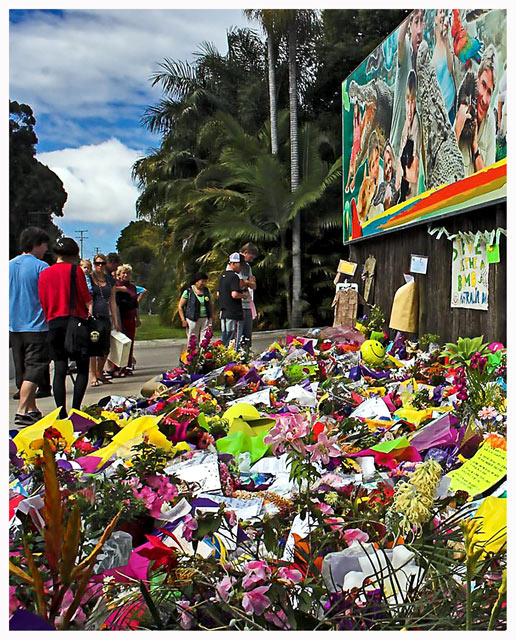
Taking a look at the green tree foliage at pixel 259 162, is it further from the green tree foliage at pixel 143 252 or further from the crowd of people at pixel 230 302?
the crowd of people at pixel 230 302

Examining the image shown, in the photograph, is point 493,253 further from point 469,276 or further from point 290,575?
point 290,575

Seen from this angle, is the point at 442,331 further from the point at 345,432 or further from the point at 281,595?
A: the point at 281,595

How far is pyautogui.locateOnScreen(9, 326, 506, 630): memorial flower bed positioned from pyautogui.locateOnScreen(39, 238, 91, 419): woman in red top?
133 cm

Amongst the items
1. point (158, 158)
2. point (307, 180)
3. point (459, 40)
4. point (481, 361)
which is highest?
point (158, 158)

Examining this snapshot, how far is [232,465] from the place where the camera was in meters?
2.50

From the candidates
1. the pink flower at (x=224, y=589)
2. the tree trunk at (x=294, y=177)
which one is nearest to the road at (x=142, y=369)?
the tree trunk at (x=294, y=177)

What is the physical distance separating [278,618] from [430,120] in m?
5.84

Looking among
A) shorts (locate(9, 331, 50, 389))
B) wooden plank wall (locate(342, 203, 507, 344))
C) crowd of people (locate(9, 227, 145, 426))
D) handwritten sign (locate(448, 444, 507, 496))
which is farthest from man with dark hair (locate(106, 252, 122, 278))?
handwritten sign (locate(448, 444, 507, 496))

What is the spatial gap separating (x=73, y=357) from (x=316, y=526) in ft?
11.2

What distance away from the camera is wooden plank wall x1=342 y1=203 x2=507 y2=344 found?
5086 millimetres

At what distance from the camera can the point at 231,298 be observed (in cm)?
691

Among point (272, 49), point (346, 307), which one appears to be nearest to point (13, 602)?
point (346, 307)
